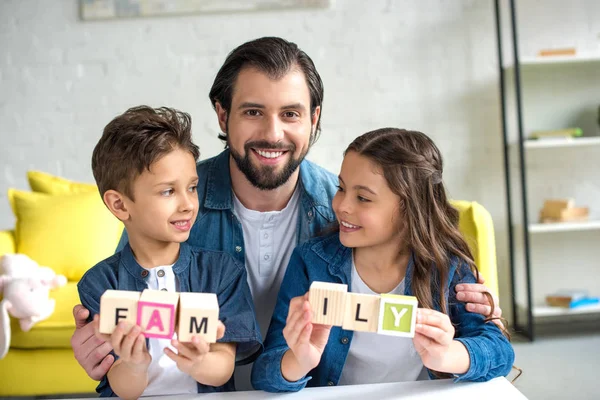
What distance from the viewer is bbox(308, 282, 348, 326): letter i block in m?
1.08

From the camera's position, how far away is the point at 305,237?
1.76 m

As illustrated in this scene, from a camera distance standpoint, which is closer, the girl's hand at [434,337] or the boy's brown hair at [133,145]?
the girl's hand at [434,337]

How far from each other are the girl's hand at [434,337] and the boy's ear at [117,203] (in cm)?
66

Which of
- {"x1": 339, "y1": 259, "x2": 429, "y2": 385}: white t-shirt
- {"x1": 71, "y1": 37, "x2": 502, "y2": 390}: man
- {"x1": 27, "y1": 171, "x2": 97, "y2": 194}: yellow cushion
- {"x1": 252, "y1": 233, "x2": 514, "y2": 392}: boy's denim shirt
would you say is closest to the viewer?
{"x1": 252, "y1": 233, "x2": 514, "y2": 392}: boy's denim shirt

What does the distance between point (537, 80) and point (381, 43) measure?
0.97 m

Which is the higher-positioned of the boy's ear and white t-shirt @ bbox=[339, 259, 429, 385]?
the boy's ear

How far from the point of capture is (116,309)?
3.44ft

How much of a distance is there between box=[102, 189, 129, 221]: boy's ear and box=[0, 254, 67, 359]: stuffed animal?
1.43 m

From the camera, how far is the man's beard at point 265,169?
1701mm

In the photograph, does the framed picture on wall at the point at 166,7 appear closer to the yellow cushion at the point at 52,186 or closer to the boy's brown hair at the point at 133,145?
the yellow cushion at the point at 52,186

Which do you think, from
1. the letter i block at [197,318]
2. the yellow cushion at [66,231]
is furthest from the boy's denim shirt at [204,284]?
the yellow cushion at [66,231]

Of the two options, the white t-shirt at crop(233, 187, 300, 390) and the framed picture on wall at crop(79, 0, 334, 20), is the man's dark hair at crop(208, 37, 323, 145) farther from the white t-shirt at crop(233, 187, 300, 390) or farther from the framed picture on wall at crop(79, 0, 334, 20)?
the framed picture on wall at crop(79, 0, 334, 20)

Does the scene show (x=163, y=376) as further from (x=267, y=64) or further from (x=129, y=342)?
(x=267, y=64)

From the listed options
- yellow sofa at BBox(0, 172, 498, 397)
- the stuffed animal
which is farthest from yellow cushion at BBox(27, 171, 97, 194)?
the stuffed animal
